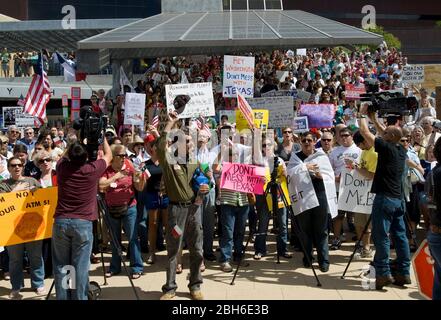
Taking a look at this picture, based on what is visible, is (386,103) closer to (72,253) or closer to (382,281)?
(382,281)

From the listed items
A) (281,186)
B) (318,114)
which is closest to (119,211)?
(281,186)

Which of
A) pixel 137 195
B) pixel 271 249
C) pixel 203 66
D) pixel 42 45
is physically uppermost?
pixel 42 45

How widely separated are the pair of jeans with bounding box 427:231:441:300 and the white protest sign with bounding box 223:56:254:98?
693 centimetres

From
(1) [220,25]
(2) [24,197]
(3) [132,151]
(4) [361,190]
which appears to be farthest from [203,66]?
(2) [24,197]

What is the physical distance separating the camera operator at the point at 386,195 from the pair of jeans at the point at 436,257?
161 centimetres

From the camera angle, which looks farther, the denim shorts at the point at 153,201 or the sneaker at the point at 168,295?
Answer: the denim shorts at the point at 153,201

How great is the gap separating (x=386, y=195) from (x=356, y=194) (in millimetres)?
1573

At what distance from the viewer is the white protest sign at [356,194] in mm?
8461

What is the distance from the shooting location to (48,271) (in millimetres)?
8156

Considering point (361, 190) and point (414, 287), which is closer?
point (414, 287)

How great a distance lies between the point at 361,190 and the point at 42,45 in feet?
105

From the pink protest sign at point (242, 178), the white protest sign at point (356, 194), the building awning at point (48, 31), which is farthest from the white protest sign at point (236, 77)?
the building awning at point (48, 31)

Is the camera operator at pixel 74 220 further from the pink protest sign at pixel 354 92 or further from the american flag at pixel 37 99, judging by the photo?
Result: the pink protest sign at pixel 354 92
